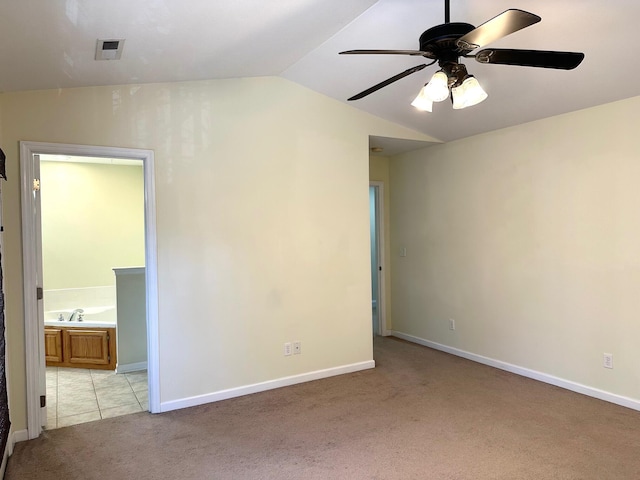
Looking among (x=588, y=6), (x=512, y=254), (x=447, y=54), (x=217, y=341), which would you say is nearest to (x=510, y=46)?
(x=588, y=6)

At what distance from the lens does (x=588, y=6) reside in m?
2.39

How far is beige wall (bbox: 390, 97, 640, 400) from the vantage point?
3.40 metres

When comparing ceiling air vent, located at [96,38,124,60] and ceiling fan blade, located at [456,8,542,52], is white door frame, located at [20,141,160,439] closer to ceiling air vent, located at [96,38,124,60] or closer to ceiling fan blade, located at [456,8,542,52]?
ceiling air vent, located at [96,38,124,60]

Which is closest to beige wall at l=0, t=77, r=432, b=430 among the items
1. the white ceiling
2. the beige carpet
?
the white ceiling

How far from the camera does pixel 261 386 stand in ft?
12.6

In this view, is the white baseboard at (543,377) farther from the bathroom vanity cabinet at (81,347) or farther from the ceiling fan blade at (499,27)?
the bathroom vanity cabinet at (81,347)

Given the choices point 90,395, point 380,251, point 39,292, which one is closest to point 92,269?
point 90,395

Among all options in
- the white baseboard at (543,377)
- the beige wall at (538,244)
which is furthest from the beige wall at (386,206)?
the white baseboard at (543,377)

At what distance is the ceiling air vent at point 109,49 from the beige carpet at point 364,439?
2.46 m

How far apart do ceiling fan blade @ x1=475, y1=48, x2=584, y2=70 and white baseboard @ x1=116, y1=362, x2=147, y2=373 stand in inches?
168

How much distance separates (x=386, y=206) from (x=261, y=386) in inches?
117

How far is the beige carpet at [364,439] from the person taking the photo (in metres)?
2.56

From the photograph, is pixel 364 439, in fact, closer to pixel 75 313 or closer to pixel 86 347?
pixel 86 347

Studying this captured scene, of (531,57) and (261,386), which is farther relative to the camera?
(261,386)
